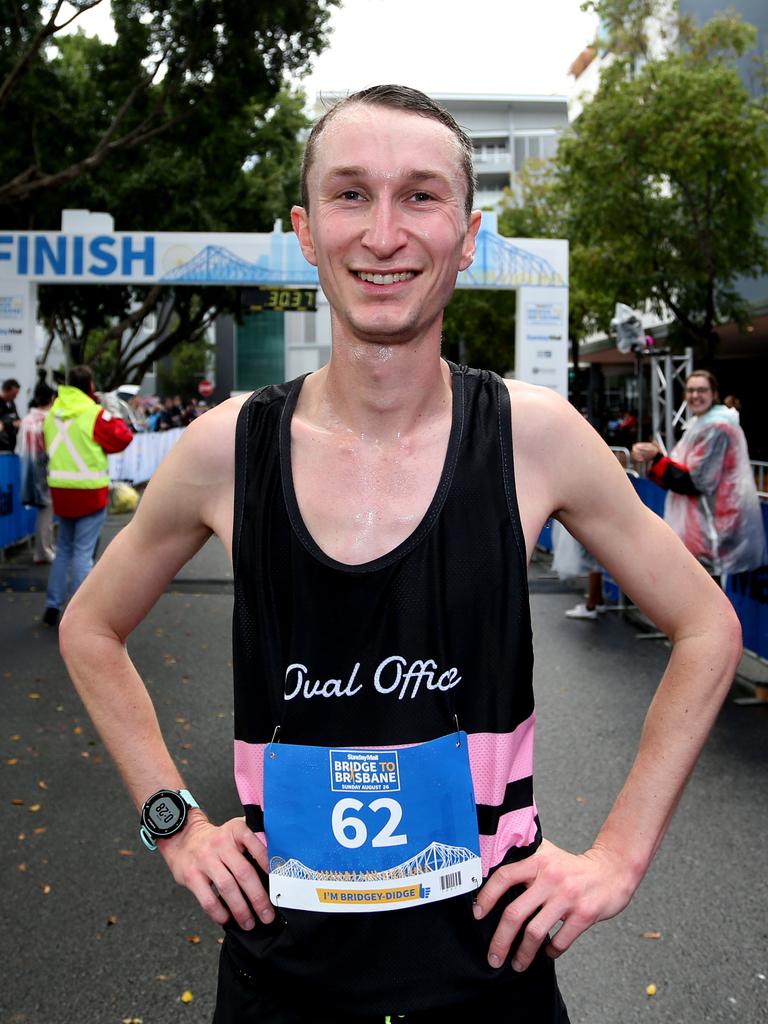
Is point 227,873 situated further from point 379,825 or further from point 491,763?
point 491,763

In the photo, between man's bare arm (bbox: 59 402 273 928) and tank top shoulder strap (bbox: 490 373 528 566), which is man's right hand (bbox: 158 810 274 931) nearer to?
man's bare arm (bbox: 59 402 273 928)

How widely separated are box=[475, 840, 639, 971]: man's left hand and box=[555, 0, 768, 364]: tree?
68.6 feet

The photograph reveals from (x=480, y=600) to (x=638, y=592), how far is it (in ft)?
0.90

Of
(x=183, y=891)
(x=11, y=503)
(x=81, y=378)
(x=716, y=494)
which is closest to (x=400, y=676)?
(x=183, y=891)

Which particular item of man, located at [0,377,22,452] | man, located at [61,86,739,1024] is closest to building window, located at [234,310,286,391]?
man, located at [0,377,22,452]

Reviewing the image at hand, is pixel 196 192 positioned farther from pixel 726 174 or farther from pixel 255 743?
pixel 255 743

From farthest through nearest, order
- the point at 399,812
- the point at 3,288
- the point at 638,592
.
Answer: the point at 3,288, the point at 638,592, the point at 399,812

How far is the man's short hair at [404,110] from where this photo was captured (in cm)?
167

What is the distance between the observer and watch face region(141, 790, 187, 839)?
1712 mm

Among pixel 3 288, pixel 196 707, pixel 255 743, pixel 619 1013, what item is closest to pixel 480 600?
pixel 255 743

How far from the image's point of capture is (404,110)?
5.45 ft

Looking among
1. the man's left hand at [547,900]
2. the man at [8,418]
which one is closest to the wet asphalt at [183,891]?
the man's left hand at [547,900]

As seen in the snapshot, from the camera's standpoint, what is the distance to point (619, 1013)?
3.42 m

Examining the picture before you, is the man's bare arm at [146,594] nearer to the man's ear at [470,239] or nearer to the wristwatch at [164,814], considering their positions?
the wristwatch at [164,814]
